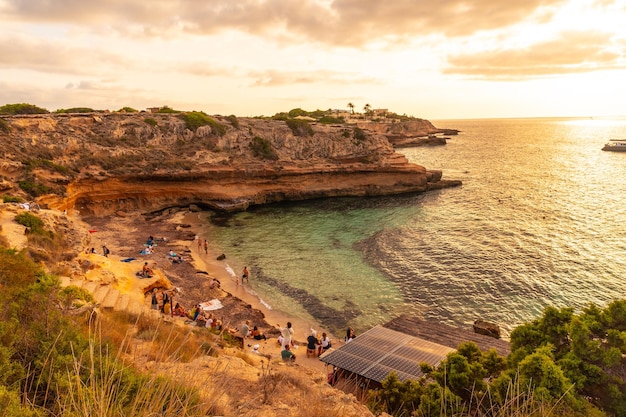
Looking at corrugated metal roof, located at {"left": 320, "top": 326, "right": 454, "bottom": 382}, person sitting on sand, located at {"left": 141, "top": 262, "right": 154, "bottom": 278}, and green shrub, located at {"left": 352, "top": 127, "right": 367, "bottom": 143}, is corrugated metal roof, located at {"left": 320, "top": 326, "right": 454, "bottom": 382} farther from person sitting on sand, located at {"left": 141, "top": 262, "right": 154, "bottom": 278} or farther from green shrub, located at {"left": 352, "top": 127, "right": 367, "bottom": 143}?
green shrub, located at {"left": 352, "top": 127, "right": 367, "bottom": 143}

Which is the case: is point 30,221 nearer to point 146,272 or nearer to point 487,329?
point 146,272

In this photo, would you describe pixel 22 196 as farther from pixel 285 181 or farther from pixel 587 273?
pixel 587 273

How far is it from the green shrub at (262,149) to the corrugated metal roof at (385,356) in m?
43.4

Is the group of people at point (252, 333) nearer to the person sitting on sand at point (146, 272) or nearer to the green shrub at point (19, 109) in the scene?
the person sitting on sand at point (146, 272)

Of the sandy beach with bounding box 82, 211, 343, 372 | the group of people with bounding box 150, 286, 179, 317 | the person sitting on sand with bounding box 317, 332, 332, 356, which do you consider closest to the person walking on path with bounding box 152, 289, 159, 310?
the group of people with bounding box 150, 286, 179, 317

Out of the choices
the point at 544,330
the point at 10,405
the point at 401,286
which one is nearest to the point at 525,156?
the point at 401,286

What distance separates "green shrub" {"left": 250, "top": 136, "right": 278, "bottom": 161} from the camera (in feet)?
185

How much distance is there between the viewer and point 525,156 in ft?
327

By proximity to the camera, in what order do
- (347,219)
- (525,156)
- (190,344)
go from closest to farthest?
(190,344), (347,219), (525,156)

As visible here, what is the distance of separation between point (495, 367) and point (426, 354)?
174 inches

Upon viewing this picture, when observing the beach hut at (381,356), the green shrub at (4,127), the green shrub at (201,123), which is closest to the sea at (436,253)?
the beach hut at (381,356)

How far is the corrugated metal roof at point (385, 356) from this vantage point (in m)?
13.1

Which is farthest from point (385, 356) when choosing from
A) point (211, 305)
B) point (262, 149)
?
point (262, 149)

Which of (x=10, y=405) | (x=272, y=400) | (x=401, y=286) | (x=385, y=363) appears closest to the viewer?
(x=10, y=405)
